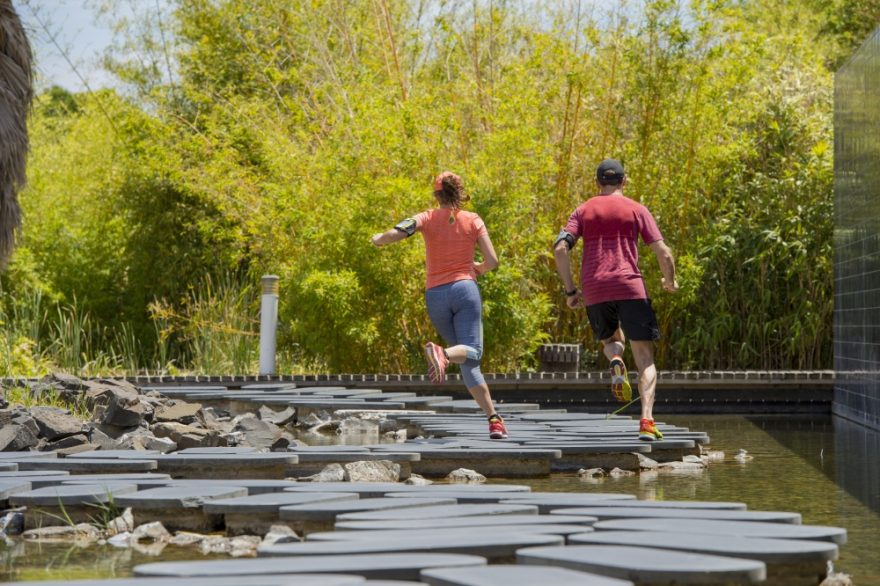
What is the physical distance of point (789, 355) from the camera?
1243cm

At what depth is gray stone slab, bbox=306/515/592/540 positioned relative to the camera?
3455 mm

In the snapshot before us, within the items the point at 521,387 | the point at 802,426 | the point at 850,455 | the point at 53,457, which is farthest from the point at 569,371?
the point at 53,457

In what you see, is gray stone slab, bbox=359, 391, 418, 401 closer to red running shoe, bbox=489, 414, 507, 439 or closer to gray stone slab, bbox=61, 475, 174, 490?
red running shoe, bbox=489, 414, 507, 439

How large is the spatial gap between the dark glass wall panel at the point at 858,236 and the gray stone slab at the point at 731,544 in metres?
5.46

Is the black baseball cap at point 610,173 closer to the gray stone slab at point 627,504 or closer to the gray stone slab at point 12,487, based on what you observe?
the gray stone slab at point 627,504

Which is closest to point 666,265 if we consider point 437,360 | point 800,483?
point 437,360

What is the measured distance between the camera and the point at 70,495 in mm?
4344

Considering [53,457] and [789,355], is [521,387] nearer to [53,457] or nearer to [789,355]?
[789,355]

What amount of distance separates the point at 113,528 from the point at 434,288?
8.51ft

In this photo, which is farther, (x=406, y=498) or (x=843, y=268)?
(x=843, y=268)

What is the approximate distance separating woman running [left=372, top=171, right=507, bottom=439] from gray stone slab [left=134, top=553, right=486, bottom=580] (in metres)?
3.20


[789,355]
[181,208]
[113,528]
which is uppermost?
[181,208]

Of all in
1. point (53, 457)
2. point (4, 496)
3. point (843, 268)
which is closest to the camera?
point (4, 496)

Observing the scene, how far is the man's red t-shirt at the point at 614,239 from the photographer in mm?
6535
